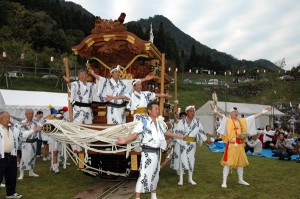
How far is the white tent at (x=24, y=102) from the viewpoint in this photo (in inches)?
534

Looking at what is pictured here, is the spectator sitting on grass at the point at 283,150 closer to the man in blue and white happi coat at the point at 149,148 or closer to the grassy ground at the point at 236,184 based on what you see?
the grassy ground at the point at 236,184

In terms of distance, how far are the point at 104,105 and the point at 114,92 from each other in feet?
2.75

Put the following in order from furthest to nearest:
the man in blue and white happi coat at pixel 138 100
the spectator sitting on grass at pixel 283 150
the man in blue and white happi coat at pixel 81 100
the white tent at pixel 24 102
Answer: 1. the white tent at pixel 24 102
2. the spectator sitting on grass at pixel 283 150
3. the man in blue and white happi coat at pixel 81 100
4. the man in blue and white happi coat at pixel 138 100

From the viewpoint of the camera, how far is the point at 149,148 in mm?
4973

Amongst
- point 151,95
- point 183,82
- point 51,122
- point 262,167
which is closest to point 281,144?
point 262,167

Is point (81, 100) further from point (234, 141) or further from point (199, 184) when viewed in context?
point (234, 141)

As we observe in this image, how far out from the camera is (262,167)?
10.1m

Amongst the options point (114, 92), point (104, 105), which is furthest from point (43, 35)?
point (114, 92)

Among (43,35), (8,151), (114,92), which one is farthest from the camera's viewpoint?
(43,35)

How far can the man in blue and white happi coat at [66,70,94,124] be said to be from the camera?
6922mm

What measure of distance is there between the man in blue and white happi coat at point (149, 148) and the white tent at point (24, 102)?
1036 cm

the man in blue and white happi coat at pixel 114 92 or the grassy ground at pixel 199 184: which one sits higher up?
the man in blue and white happi coat at pixel 114 92

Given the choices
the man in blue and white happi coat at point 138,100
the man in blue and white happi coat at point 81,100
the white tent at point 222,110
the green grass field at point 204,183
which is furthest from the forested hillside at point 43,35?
the man in blue and white happi coat at point 138,100

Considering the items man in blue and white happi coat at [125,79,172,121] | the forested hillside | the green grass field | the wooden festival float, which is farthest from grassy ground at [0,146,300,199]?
the forested hillside
